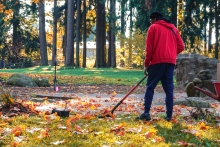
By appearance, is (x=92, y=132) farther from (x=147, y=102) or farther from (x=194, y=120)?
(x=194, y=120)

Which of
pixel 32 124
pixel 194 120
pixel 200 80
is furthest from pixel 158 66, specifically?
pixel 200 80

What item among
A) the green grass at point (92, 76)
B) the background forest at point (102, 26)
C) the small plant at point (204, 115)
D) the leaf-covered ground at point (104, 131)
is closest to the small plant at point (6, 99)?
the leaf-covered ground at point (104, 131)

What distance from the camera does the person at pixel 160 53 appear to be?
5.68 m

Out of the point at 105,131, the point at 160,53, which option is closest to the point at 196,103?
the point at 160,53

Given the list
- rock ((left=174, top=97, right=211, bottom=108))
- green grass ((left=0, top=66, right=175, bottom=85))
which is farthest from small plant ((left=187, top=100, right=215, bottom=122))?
green grass ((left=0, top=66, right=175, bottom=85))

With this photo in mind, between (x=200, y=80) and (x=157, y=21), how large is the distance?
4704mm

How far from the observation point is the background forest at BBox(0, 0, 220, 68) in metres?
30.3

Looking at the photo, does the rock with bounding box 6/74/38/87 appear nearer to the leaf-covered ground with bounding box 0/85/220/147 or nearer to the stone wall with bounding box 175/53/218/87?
the stone wall with bounding box 175/53/218/87

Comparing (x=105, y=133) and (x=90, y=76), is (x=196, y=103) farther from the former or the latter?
(x=90, y=76)

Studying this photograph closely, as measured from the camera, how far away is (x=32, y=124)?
5.29 m

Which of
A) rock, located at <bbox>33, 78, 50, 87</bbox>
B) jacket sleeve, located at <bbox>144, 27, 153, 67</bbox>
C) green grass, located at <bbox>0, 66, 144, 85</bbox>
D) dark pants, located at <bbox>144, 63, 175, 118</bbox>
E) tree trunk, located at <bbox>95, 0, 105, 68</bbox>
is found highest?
tree trunk, located at <bbox>95, 0, 105, 68</bbox>

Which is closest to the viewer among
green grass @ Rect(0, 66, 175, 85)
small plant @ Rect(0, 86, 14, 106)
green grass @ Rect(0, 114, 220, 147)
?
green grass @ Rect(0, 114, 220, 147)

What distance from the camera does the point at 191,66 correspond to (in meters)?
15.5

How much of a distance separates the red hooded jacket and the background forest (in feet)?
65.7
